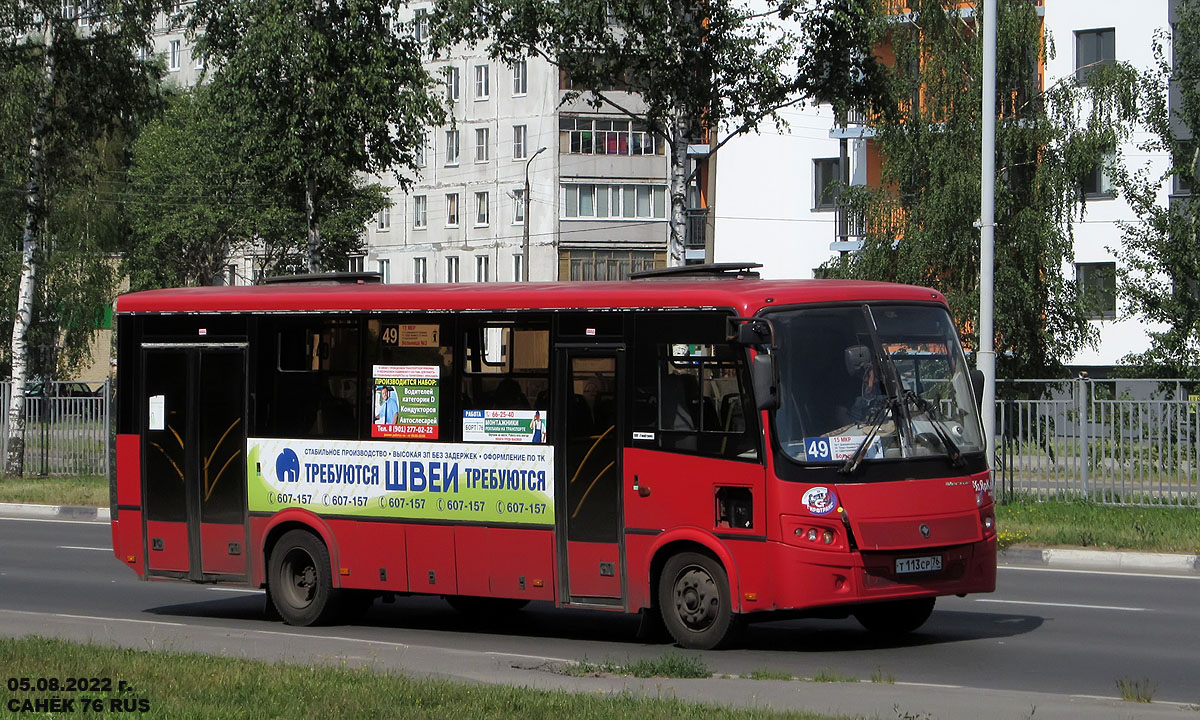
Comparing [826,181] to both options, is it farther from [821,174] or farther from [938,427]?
[938,427]

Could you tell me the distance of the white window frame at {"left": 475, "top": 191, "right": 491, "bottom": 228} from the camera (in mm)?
84438

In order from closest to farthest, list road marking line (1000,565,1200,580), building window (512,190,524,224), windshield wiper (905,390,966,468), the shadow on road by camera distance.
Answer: windshield wiper (905,390,966,468) → the shadow on road → road marking line (1000,565,1200,580) → building window (512,190,524,224)

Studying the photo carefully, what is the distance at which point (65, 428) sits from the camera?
34219 mm

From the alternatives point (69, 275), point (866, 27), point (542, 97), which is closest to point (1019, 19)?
point (866, 27)

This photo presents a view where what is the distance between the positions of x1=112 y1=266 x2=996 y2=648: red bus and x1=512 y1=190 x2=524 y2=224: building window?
6569 centimetres

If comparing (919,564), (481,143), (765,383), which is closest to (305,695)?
(765,383)

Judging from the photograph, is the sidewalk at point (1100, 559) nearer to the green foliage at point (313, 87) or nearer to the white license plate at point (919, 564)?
the white license plate at point (919, 564)

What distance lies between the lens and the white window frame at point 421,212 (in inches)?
3455

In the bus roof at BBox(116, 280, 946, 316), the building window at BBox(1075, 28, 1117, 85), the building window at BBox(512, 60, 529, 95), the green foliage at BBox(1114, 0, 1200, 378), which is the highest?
the building window at BBox(512, 60, 529, 95)

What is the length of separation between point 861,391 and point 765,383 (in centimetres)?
86

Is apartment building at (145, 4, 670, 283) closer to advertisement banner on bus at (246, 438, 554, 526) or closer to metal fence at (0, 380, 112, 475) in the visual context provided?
metal fence at (0, 380, 112, 475)

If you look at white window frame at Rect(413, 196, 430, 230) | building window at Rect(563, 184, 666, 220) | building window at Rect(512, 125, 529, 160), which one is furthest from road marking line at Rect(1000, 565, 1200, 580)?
white window frame at Rect(413, 196, 430, 230)

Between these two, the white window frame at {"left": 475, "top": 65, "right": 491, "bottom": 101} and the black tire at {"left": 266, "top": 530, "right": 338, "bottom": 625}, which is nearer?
the black tire at {"left": 266, "top": 530, "right": 338, "bottom": 625}

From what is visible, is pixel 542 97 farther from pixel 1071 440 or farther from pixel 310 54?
pixel 1071 440
